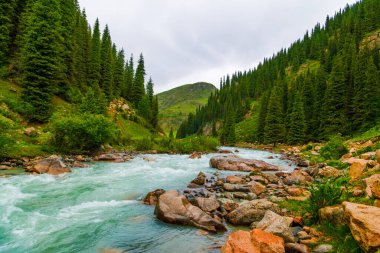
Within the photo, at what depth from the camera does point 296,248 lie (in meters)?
6.90

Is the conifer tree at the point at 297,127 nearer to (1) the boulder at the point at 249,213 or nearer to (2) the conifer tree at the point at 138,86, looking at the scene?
(2) the conifer tree at the point at 138,86

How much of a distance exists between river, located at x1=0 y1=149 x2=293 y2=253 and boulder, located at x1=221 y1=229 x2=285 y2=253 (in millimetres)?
1256

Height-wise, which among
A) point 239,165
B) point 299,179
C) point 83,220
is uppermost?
point 239,165

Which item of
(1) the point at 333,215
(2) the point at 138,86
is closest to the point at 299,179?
(1) the point at 333,215

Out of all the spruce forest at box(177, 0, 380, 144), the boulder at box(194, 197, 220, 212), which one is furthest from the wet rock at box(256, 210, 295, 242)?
the spruce forest at box(177, 0, 380, 144)

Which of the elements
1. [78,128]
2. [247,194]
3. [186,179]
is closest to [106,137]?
[78,128]

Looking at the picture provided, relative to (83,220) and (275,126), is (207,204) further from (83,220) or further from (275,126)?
(275,126)

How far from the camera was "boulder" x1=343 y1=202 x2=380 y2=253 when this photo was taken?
5.34 m

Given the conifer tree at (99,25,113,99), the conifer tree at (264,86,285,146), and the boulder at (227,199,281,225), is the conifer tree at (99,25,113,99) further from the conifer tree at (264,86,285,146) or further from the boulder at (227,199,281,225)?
the boulder at (227,199,281,225)

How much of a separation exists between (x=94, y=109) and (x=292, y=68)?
424ft

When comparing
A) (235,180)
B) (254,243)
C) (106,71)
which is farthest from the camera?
(106,71)

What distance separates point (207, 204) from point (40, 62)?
34.3 m

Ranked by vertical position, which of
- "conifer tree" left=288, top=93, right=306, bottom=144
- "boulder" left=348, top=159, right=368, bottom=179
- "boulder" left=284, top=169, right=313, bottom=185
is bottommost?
"boulder" left=284, top=169, right=313, bottom=185

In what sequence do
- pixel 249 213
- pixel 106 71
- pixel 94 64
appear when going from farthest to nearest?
pixel 106 71
pixel 94 64
pixel 249 213
